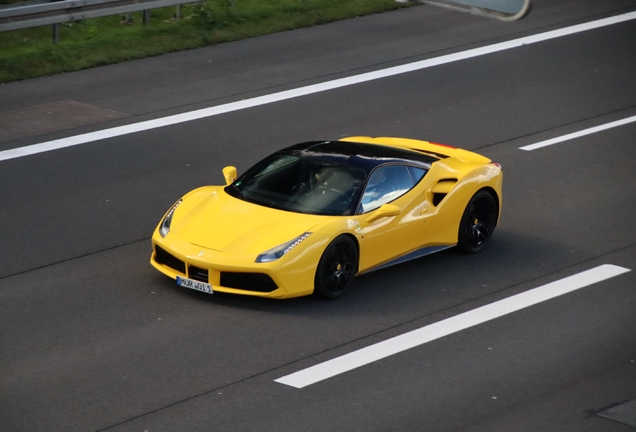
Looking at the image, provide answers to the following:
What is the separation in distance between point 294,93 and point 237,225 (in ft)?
25.8

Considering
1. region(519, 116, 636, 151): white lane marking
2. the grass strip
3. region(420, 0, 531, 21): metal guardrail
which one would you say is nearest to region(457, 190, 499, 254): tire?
region(519, 116, 636, 151): white lane marking

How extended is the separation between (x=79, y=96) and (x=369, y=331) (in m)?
9.19

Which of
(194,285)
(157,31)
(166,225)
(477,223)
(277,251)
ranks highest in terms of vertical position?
(157,31)

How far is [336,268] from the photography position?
10719 millimetres

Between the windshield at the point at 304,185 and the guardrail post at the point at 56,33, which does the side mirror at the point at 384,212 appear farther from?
the guardrail post at the point at 56,33

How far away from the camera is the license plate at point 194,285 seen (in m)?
10.4

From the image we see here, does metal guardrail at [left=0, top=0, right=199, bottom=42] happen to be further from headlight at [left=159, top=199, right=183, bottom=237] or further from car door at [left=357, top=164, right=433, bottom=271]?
car door at [left=357, top=164, right=433, bottom=271]

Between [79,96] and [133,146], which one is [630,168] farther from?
[79,96]

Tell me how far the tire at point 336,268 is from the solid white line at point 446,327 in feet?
3.13

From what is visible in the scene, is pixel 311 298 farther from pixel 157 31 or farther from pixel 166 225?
pixel 157 31

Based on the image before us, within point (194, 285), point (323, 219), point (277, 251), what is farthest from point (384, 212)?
point (194, 285)

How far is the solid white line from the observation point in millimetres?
9242

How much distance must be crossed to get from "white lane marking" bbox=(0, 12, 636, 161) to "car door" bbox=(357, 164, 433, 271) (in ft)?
19.5

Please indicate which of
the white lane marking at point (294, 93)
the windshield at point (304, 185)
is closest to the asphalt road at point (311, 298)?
the white lane marking at point (294, 93)
